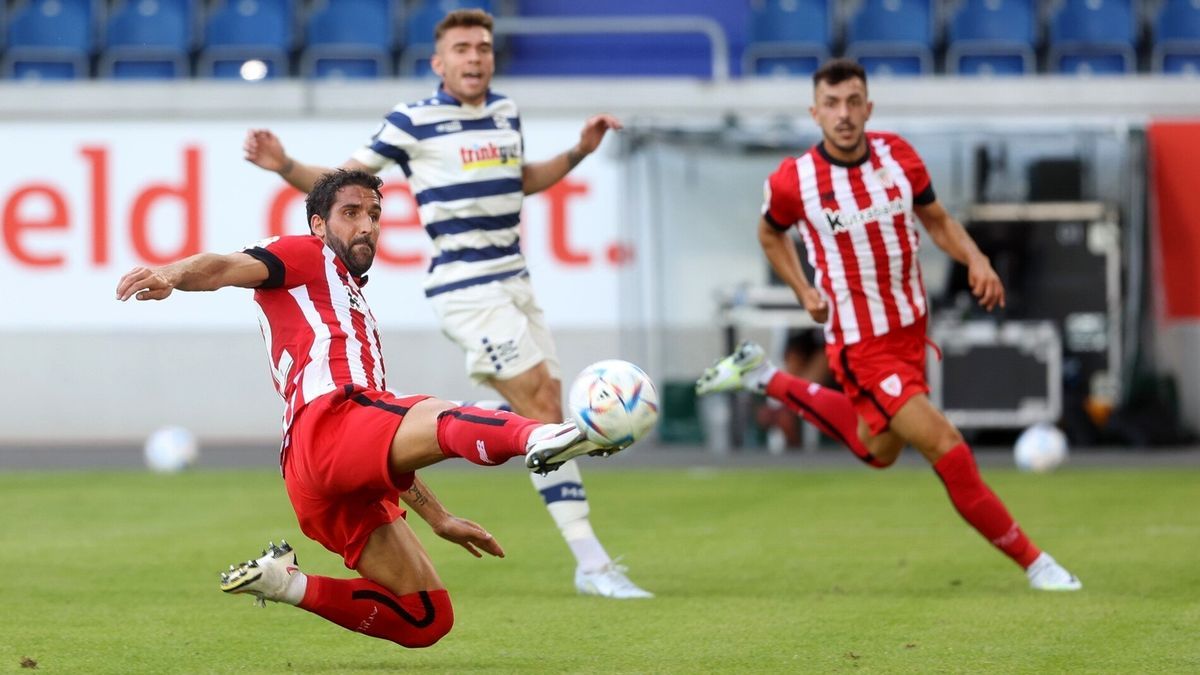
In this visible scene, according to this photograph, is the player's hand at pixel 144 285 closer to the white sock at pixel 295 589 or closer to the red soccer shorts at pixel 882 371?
the white sock at pixel 295 589

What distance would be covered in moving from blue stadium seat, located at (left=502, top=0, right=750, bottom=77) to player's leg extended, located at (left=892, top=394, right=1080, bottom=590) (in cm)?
1124

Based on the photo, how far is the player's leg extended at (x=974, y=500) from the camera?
7547 mm

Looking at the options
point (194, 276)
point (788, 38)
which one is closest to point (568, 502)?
point (194, 276)

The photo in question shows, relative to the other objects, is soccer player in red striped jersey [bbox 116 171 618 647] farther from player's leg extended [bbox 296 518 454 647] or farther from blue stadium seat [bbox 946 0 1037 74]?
blue stadium seat [bbox 946 0 1037 74]

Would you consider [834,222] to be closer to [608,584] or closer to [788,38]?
[608,584]

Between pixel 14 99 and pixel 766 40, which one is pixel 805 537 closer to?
pixel 766 40

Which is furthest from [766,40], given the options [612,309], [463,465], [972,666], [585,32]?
[972,666]

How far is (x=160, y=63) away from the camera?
1811cm

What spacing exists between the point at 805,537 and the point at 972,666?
4.04 meters

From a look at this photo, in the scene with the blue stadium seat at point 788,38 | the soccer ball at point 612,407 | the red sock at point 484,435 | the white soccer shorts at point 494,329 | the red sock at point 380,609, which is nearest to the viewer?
the soccer ball at point 612,407

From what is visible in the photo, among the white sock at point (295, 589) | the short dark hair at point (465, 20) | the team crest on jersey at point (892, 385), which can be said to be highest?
the short dark hair at point (465, 20)

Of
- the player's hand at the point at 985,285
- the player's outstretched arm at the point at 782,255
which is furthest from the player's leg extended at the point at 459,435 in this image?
the player's hand at the point at 985,285

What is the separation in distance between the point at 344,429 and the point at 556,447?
2.68ft

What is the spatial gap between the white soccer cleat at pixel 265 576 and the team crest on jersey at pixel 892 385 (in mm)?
3151
